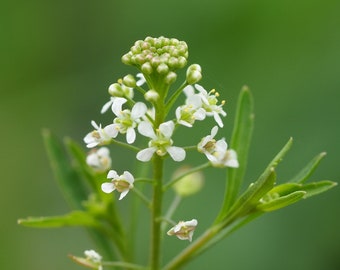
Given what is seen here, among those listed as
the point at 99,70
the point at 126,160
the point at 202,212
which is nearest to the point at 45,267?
the point at 126,160

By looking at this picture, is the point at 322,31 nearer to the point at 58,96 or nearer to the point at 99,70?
the point at 99,70

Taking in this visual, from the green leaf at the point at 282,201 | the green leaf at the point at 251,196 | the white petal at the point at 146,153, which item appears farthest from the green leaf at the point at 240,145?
the white petal at the point at 146,153

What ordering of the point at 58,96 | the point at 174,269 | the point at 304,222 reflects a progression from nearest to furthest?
the point at 174,269 → the point at 304,222 → the point at 58,96

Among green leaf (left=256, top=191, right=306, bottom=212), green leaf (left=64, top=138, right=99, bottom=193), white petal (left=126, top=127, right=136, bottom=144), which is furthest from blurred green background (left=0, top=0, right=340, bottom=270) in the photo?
white petal (left=126, top=127, right=136, bottom=144)

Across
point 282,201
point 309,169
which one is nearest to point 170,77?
point 282,201

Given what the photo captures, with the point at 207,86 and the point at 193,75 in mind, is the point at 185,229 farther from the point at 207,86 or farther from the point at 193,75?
the point at 207,86

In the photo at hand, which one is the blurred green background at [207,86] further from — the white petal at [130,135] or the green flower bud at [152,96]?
the green flower bud at [152,96]
